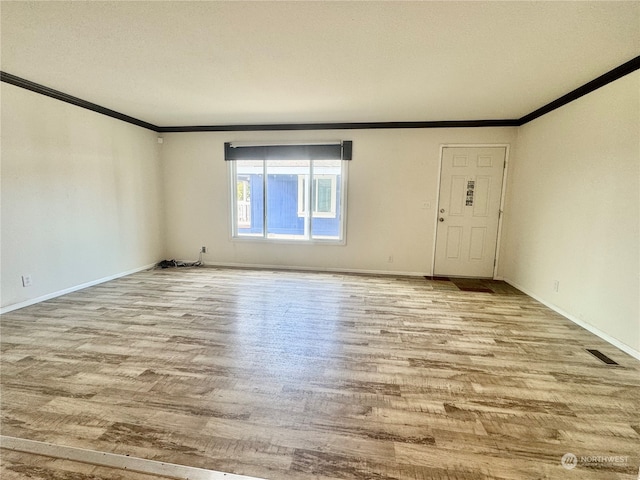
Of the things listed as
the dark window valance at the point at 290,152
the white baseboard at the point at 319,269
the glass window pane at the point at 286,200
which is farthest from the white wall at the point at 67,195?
the glass window pane at the point at 286,200

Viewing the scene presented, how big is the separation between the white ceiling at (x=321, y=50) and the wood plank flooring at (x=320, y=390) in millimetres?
2512

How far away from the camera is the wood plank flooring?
1.41 metres

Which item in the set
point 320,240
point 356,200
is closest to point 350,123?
point 356,200

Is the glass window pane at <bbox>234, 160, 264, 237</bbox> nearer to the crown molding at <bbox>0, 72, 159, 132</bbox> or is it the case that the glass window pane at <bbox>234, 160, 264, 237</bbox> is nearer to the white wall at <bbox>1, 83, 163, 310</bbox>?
the white wall at <bbox>1, 83, 163, 310</bbox>

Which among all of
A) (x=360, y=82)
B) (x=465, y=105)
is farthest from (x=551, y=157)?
(x=360, y=82)

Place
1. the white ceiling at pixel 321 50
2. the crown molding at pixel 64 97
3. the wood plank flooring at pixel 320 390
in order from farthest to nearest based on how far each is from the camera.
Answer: the crown molding at pixel 64 97 → the white ceiling at pixel 321 50 → the wood plank flooring at pixel 320 390

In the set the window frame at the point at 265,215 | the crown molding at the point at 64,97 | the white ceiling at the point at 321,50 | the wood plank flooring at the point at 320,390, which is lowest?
the wood plank flooring at the point at 320,390

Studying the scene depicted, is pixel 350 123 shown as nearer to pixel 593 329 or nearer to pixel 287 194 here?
pixel 287 194

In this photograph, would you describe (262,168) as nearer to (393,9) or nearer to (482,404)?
(393,9)

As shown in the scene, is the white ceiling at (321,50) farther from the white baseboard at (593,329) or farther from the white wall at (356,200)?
the white baseboard at (593,329)

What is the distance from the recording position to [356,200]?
4852 millimetres

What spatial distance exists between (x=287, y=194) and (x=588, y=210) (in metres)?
4.09

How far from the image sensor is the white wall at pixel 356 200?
464 centimetres

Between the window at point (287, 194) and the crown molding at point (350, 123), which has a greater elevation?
the crown molding at point (350, 123)
